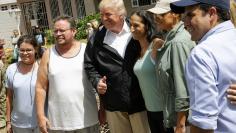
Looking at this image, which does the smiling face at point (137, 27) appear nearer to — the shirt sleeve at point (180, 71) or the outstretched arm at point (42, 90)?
the shirt sleeve at point (180, 71)

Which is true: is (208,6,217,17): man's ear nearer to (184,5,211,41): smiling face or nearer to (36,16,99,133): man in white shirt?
(184,5,211,41): smiling face

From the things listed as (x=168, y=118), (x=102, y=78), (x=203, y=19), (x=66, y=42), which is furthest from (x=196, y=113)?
(x=66, y=42)

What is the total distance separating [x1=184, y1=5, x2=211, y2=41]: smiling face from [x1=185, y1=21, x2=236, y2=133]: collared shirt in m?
0.05

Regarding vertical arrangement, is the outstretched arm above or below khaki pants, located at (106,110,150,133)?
above

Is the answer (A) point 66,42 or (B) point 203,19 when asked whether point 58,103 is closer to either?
(A) point 66,42

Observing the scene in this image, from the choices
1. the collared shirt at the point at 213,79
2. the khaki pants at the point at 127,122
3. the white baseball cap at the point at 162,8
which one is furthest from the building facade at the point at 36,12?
the collared shirt at the point at 213,79

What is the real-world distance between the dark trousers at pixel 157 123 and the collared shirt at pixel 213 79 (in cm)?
181

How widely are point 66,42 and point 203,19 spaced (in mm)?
2405

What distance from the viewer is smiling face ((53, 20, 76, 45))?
175 inches

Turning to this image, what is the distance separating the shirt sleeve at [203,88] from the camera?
2.10m

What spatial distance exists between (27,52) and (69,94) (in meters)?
0.71

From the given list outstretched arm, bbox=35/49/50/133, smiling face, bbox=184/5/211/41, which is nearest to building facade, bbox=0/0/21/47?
outstretched arm, bbox=35/49/50/133

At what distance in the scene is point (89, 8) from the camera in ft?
95.2

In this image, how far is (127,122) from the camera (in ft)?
14.6
